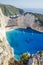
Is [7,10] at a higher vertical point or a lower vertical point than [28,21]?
higher

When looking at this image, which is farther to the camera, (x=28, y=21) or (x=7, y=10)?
(x=7, y=10)

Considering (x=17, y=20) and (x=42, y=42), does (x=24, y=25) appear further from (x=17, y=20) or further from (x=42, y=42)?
(x=42, y=42)

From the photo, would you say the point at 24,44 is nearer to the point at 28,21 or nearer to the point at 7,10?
the point at 28,21

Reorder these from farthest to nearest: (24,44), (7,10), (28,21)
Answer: (7,10), (28,21), (24,44)

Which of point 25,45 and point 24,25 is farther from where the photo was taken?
point 24,25

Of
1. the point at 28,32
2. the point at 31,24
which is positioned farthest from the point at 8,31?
the point at 31,24

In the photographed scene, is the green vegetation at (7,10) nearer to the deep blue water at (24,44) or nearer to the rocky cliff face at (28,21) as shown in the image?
the rocky cliff face at (28,21)

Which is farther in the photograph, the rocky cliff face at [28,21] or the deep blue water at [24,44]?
the rocky cliff face at [28,21]

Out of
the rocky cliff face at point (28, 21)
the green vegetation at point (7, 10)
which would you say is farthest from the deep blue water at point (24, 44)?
the green vegetation at point (7, 10)

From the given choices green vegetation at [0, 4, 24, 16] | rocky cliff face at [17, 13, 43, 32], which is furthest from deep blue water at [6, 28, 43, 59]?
green vegetation at [0, 4, 24, 16]

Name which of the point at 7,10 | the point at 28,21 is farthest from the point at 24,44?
the point at 7,10

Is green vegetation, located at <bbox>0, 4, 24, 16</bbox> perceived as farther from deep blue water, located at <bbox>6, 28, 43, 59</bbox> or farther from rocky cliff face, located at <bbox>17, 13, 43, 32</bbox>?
deep blue water, located at <bbox>6, 28, 43, 59</bbox>
